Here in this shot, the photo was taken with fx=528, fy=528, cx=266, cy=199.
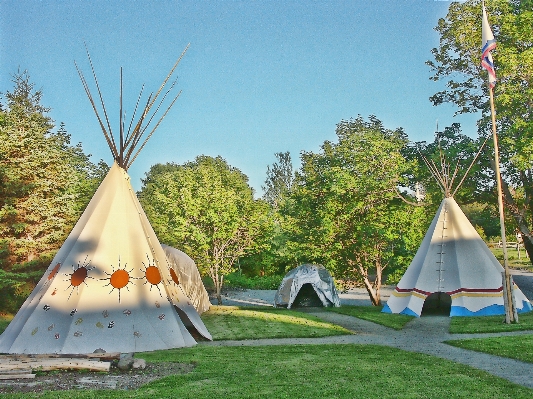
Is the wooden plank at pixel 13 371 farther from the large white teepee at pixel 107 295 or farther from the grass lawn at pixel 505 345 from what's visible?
the grass lawn at pixel 505 345

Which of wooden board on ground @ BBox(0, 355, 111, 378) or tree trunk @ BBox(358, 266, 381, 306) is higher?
tree trunk @ BBox(358, 266, 381, 306)

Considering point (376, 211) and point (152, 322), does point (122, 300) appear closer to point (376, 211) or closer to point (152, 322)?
point (152, 322)

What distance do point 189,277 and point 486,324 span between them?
9.90 metres

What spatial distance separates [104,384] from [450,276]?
12730 mm

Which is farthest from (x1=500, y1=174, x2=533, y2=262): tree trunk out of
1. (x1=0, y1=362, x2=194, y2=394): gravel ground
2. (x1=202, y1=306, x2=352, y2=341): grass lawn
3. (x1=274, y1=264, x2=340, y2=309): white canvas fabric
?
(x1=0, y1=362, x2=194, y2=394): gravel ground

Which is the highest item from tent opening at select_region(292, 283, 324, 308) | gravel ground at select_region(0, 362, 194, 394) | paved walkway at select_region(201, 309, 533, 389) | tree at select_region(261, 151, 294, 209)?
tree at select_region(261, 151, 294, 209)

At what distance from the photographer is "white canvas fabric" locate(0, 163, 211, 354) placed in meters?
10.3

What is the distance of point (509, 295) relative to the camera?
13.5m

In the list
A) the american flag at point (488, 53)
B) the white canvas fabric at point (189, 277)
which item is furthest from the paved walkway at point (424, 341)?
the american flag at point (488, 53)

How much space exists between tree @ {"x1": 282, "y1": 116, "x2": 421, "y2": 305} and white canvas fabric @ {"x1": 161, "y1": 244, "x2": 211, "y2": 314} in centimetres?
395

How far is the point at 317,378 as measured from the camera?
24.1 feet

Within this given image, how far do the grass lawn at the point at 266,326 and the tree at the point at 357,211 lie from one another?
3.83 metres

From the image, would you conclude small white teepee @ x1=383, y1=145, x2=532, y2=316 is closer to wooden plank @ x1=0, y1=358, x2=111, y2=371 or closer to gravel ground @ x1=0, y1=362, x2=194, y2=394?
gravel ground @ x1=0, y1=362, x2=194, y2=394

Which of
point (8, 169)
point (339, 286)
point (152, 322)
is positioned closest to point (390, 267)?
point (339, 286)
